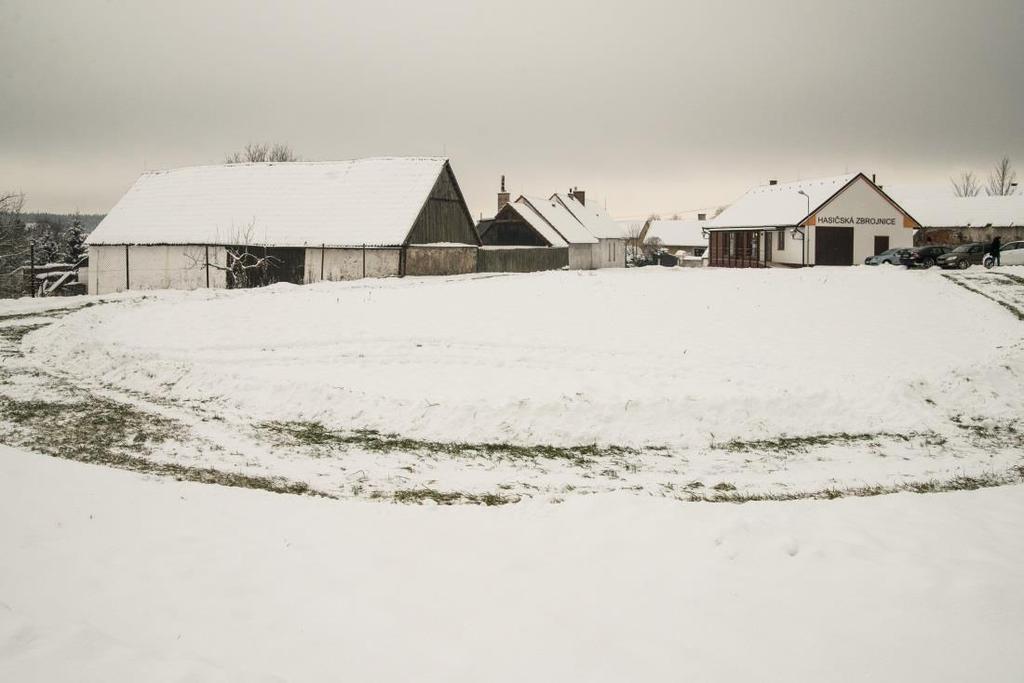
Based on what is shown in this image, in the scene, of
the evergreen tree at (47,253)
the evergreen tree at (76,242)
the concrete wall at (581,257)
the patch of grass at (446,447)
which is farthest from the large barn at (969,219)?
the evergreen tree at (47,253)

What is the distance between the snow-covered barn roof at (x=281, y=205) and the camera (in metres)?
37.8

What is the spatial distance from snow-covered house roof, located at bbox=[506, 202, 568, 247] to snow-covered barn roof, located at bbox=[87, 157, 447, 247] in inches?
650

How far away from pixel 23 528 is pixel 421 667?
4450 mm

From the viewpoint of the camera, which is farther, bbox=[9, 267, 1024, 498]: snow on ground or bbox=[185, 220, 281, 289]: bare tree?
bbox=[185, 220, 281, 289]: bare tree

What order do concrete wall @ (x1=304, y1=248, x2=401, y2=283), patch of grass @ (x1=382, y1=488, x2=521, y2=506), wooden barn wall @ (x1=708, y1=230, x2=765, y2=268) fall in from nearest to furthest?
patch of grass @ (x1=382, y1=488, x2=521, y2=506)
concrete wall @ (x1=304, y1=248, x2=401, y2=283)
wooden barn wall @ (x1=708, y1=230, x2=765, y2=268)

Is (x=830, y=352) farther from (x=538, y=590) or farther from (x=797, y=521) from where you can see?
(x=538, y=590)

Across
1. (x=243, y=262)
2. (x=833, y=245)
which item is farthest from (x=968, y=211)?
(x=243, y=262)

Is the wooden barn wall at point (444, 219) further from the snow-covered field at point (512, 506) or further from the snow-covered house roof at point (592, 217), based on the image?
the snow-covered house roof at point (592, 217)

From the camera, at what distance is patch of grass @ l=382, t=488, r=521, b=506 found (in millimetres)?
8208

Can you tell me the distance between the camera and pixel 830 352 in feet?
55.3

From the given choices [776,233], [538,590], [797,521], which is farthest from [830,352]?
[776,233]

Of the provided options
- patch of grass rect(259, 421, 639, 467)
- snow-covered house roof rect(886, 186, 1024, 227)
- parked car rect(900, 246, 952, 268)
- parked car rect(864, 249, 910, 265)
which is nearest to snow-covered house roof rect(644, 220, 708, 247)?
snow-covered house roof rect(886, 186, 1024, 227)

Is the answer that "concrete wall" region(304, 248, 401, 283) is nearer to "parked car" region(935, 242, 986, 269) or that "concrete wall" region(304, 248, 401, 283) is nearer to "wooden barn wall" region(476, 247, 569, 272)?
"wooden barn wall" region(476, 247, 569, 272)

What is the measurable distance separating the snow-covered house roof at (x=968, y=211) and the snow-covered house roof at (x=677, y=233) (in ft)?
167
